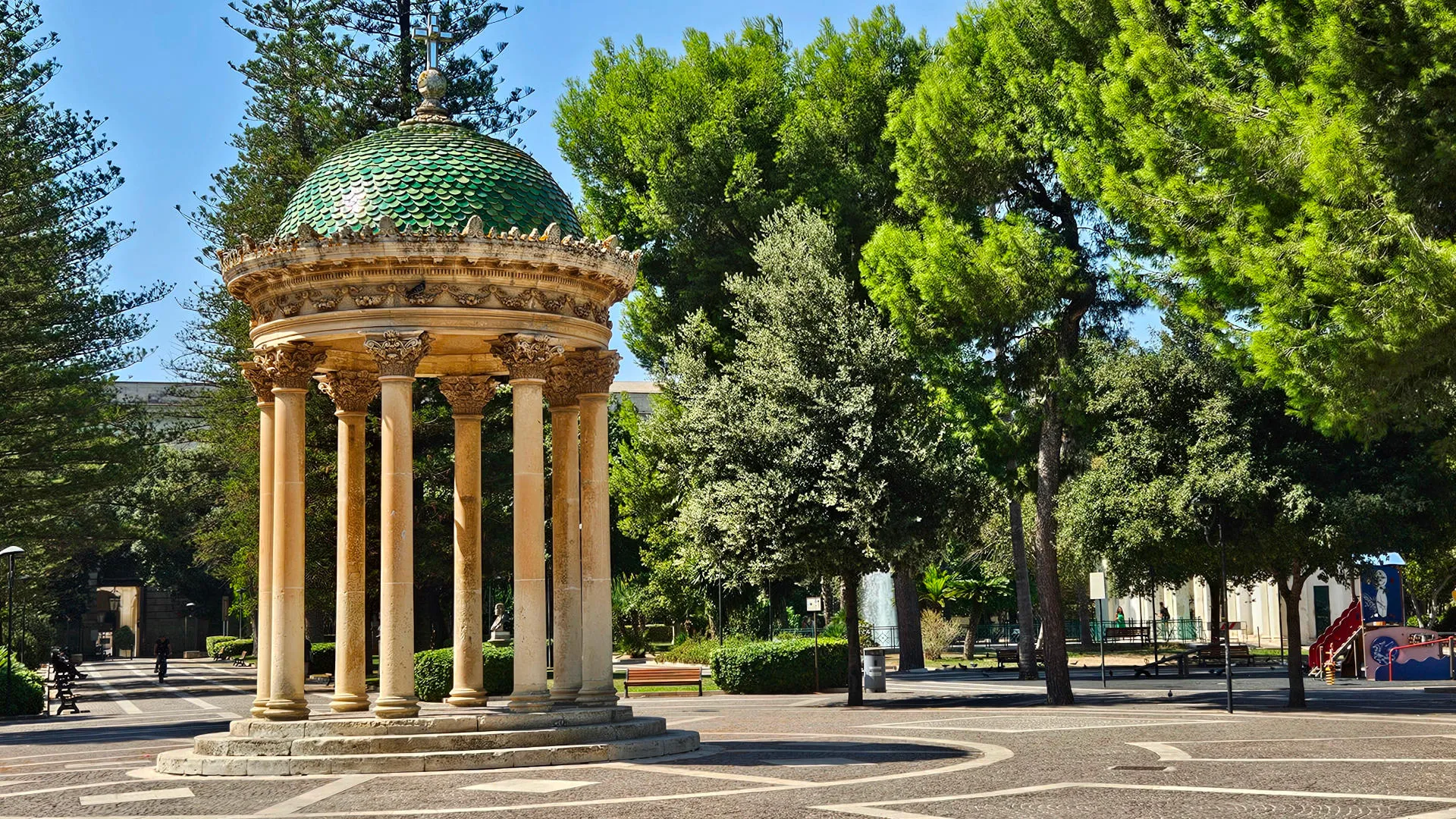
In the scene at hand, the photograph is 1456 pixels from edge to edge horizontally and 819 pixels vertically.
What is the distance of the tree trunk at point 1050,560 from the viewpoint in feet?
91.5

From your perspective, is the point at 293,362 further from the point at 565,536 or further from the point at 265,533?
the point at 565,536

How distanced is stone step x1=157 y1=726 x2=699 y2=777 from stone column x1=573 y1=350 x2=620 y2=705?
5.10ft

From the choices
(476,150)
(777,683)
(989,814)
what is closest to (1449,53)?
(989,814)

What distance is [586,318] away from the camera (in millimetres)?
18453

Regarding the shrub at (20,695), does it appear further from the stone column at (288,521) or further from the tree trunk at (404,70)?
the stone column at (288,521)

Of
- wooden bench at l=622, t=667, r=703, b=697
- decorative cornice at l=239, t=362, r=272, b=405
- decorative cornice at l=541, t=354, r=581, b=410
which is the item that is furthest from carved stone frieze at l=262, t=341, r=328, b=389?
wooden bench at l=622, t=667, r=703, b=697

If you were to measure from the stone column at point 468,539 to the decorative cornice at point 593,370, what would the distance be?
6.40 ft

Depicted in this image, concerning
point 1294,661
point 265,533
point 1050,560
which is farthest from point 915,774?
point 1050,560

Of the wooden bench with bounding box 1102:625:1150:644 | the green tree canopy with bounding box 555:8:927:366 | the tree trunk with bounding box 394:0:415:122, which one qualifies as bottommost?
the wooden bench with bounding box 1102:625:1150:644

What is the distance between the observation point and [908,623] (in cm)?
4284

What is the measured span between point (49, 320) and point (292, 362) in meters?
26.2

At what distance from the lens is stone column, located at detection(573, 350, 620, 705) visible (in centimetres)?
1833

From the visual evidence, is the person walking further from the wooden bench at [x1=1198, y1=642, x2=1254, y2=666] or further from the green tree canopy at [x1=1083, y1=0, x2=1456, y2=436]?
the green tree canopy at [x1=1083, y1=0, x2=1456, y2=436]

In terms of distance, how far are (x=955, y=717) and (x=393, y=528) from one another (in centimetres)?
1183
